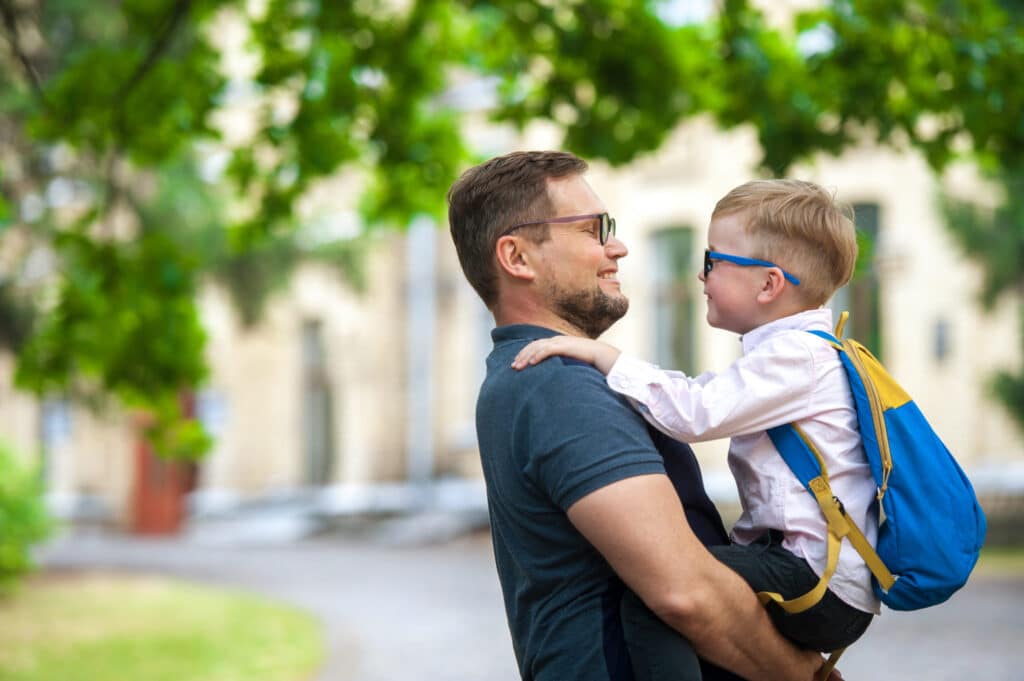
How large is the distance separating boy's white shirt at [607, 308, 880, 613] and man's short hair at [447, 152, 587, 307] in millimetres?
328

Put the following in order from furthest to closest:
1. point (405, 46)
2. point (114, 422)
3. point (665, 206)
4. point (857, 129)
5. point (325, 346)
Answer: point (325, 346)
point (665, 206)
point (114, 422)
point (405, 46)
point (857, 129)

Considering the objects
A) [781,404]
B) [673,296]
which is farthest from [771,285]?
[673,296]

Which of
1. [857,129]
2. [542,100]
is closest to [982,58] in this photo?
[857,129]

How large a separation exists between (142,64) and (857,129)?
4.16 meters

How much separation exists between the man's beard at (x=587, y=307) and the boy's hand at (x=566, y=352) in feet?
0.39

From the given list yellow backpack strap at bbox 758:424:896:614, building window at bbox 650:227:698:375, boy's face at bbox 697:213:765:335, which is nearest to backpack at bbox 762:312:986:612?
yellow backpack strap at bbox 758:424:896:614

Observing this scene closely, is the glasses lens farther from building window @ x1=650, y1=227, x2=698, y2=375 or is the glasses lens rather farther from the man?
building window @ x1=650, y1=227, x2=698, y2=375

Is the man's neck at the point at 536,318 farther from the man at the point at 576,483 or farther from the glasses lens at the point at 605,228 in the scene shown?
the glasses lens at the point at 605,228

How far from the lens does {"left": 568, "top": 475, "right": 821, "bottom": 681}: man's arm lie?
1937 millimetres

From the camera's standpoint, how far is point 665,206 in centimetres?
2103

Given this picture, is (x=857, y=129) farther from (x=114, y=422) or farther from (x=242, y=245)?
(x=114, y=422)

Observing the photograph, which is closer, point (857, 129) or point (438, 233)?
point (857, 129)

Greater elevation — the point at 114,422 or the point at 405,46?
the point at 405,46

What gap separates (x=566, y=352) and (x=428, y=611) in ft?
37.1
